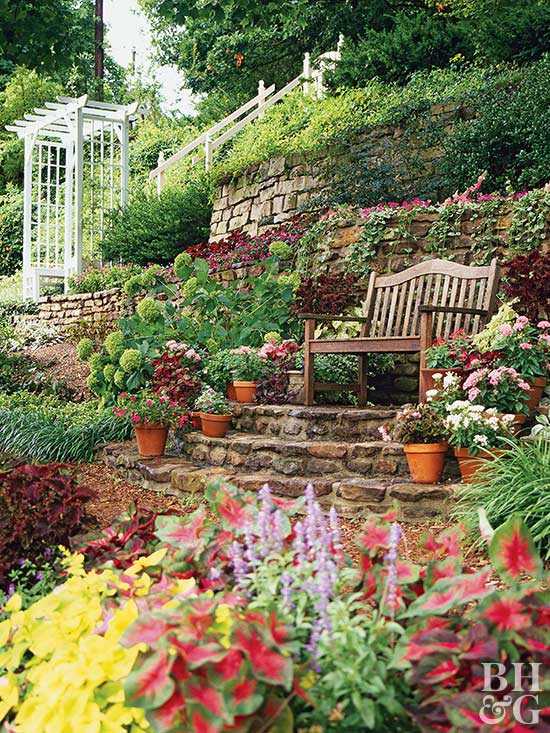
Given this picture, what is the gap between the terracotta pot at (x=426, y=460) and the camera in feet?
14.2

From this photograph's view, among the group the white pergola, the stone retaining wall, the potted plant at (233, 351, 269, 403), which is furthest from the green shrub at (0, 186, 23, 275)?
the potted plant at (233, 351, 269, 403)

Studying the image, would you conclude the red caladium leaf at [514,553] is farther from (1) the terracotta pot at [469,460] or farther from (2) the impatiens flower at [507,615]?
(1) the terracotta pot at [469,460]

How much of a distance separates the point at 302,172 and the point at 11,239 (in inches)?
362

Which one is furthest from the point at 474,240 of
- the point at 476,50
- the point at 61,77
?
the point at 61,77

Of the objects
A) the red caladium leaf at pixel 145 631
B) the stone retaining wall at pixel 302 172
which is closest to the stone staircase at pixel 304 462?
the red caladium leaf at pixel 145 631

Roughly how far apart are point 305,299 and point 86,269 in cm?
733

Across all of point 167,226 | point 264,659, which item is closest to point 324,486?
point 264,659

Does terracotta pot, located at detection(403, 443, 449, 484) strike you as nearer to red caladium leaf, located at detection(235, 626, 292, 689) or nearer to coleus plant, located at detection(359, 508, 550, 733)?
coleus plant, located at detection(359, 508, 550, 733)

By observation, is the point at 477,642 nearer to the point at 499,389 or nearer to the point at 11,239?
the point at 499,389

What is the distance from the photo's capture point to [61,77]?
20.3 m

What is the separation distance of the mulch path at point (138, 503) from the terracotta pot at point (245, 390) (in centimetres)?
106

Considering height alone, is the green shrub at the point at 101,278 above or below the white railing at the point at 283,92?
below

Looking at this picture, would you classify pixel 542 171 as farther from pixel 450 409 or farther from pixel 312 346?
pixel 450 409

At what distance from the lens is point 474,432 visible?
13.8 ft
